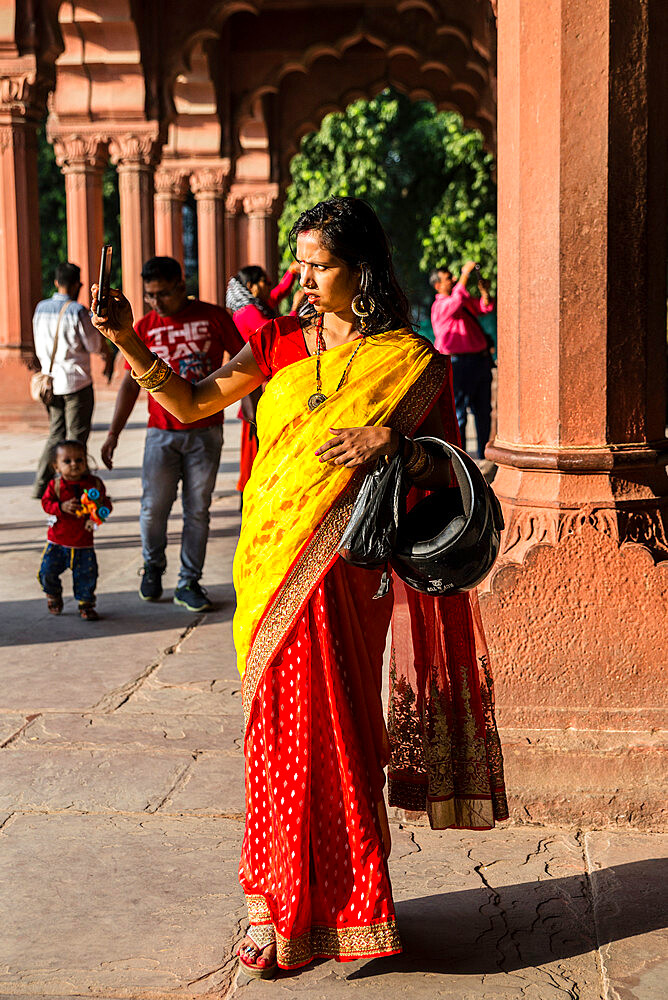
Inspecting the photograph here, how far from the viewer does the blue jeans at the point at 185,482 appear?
5.53 m

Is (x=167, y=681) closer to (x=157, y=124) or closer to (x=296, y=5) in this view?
(x=157, y=124)

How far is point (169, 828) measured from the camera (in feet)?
10.4

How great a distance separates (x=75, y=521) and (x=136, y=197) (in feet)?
33.4

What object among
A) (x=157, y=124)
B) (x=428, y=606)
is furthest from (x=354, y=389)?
(x=157, y=124)

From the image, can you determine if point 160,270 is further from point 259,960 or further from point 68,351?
point 259,960

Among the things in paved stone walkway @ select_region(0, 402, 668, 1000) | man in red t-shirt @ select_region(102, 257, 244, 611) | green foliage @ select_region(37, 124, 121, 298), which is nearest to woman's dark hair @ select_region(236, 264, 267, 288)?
man in red t-shirt @ select_region(102, 257, 244, 611)

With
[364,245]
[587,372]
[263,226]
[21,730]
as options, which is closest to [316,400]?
[364,245]

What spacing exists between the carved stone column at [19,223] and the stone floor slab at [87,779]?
9.26 meters

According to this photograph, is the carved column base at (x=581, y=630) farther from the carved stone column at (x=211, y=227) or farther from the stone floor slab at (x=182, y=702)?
the carved stone column at (x=211, y=227)

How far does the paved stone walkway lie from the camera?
2.46 metres

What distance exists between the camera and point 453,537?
2.36 metres

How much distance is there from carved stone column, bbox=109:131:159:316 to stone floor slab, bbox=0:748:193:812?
1083 cm

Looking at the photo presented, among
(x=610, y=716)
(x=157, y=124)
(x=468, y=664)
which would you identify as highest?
(x=157, y=124)

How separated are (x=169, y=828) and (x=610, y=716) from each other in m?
1.18
